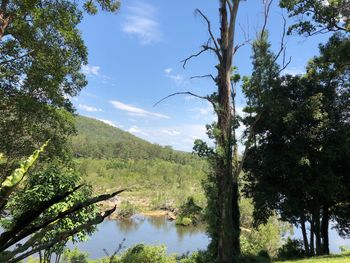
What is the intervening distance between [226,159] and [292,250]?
7218 millimetres

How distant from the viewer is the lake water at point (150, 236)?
43.8 meters

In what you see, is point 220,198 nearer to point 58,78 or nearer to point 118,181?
point 58,78

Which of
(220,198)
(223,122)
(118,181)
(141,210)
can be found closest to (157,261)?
(220,198)

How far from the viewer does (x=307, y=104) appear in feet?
51.9

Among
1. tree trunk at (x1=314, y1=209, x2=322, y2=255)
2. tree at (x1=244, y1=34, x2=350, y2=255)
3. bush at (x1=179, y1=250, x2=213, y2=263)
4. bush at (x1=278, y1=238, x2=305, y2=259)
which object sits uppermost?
tree at (x1=244, y1=34, x2=350, y2=255)

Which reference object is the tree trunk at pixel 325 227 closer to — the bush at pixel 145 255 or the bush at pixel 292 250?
the bush at pixel 292 250

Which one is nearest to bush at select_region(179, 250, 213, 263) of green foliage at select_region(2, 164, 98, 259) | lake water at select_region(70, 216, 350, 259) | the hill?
green foliage at select_region(2, 164, 98, 259)

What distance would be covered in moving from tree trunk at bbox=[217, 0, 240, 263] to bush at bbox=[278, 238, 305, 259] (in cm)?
420

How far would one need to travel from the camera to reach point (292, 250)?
1869 centimetres

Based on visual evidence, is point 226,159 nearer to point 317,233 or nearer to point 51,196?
point 317,233

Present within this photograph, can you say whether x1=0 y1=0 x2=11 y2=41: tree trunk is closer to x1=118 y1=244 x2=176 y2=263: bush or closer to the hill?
x1=118 y1=244 x2=176 y2=263: bush

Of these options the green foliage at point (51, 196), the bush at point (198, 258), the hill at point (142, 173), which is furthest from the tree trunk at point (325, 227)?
the hill at point (142, 173)

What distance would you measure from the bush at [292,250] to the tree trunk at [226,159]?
4.20m

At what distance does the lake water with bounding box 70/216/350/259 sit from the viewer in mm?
43812
